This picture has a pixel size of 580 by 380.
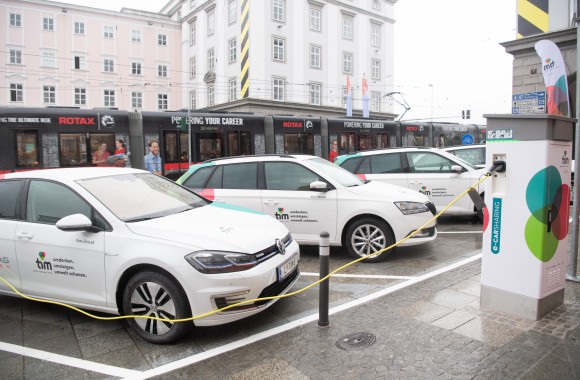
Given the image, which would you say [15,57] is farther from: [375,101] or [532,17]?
[532,17]

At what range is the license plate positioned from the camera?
13.9 ft

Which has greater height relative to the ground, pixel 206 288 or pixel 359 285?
pixel 206 288

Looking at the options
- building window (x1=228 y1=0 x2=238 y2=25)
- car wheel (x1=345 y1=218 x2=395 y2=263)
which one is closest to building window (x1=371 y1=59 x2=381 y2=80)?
building window (x1=228 y1=0 x2=238 y2=25)

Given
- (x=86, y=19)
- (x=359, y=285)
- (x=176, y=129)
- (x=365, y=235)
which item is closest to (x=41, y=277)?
(x=359, y=285)

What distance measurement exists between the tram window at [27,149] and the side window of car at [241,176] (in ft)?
28.7

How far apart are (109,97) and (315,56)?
2109 centimetres

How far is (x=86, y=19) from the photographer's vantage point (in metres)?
44.2

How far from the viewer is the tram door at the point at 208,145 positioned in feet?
53.3

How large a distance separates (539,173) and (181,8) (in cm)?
5014

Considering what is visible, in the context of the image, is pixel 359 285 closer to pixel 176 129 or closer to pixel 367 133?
pixel 176 129

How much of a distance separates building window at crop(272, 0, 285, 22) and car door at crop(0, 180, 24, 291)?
3676 cm

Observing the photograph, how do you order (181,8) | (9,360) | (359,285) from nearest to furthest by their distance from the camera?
1. (9,360)
2. (359,285)
3. (181,8)

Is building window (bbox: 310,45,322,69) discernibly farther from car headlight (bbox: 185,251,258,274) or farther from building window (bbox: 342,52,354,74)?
car headlight (bbox: 185,251,258,274)

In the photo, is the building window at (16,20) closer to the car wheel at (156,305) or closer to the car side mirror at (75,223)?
the car side mirror at (75,223)
